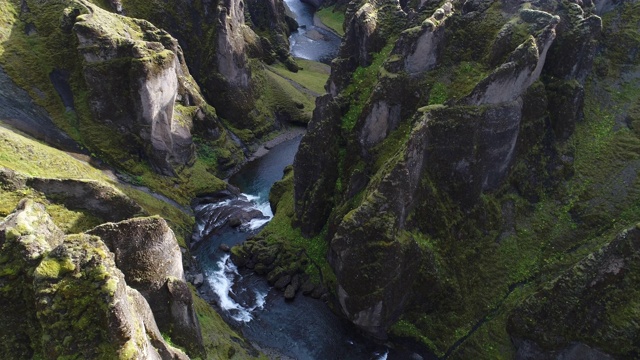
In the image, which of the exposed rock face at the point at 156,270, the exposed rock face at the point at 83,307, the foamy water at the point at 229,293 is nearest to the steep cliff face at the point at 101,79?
the foamy water at the point at 229,293

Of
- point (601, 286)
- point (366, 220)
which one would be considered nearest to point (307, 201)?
point (366, 220)

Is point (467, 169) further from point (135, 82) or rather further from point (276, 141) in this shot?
point (276, 141)

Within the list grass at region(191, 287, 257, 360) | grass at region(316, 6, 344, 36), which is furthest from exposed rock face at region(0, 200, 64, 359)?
grass at region(316, 6, 344, 36)

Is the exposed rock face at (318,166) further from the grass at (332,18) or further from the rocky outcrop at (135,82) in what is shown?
the grass at (332,18)

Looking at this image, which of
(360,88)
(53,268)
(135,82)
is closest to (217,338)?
(53,268)

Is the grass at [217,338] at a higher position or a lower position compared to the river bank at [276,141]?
higher

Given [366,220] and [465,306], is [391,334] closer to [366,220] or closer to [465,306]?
[465,306]
